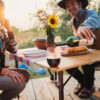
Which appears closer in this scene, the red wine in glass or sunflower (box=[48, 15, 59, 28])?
the red wine in glass

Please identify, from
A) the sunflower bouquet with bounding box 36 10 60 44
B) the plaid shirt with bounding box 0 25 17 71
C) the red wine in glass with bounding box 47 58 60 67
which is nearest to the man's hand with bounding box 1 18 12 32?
the plaid shirt with bounding box 0 25 17 71

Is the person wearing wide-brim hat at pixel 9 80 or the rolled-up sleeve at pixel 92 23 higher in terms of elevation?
the rolled-up sleeve at pixel 92 23

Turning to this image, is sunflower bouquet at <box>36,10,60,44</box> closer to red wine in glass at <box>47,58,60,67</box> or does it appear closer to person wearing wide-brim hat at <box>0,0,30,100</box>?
person wearing wide-brim hat at <box>0,0,30,100</box>

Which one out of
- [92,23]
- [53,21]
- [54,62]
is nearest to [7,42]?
[53,21]

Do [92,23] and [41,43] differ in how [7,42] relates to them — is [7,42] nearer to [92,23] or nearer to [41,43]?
[41,43]

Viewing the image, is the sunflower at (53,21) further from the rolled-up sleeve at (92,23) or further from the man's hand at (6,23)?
the man's hand at (6,23)

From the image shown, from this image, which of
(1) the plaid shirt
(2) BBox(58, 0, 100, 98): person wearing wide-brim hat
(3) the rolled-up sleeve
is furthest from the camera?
(2) BBox(58, 0, 100, 98): person wearing wide-brim hat

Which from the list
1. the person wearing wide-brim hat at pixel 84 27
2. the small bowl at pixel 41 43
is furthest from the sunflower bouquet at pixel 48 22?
the person wearing wide-brim hat at pixel 84 27

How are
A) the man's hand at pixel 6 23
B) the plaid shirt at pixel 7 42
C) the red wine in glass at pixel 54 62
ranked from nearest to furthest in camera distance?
the red wine in glass at pixel 54 62, the plaid shirt at pixel 7 42, the man's hand at pixel 6 23

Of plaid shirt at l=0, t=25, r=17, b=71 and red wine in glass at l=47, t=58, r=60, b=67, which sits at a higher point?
plaid shirt at l=0, t=25, r=17, b=71

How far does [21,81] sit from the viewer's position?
1.53 metres

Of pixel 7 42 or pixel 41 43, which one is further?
pixel 41 43

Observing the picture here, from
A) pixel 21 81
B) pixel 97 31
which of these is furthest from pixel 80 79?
pixel 21 81

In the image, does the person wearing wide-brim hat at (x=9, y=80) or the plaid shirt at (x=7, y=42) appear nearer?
the person wearing wide-brim hat at (x=9, y=80)
